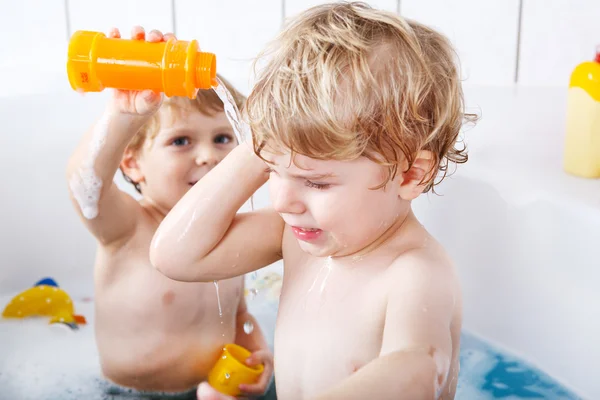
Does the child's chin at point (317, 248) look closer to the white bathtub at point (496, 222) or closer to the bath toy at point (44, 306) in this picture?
the white bathtub at point (496, 222)

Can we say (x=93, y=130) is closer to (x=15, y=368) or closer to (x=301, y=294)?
(x=301, y=294)

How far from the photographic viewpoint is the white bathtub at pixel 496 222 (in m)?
1.19

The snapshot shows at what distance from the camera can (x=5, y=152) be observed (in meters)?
1.58

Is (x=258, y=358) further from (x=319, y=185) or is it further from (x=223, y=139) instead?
(x=319, y=185)

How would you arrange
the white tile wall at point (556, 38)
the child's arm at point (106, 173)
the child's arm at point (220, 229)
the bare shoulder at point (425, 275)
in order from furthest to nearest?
the white tile wall at point (556, 38), the child's arm at point (106, 173), the child's arm at point (220, 229), the bare shoulder at point (425, 275)

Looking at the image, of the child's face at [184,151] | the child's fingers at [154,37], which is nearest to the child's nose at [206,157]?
the child's face at [184,151]

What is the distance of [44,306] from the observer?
1483 millimetres

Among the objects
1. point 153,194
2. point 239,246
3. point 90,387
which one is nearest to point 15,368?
point 90,387

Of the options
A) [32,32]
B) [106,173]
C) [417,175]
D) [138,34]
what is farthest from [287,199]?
[32,32]

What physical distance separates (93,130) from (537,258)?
698mm

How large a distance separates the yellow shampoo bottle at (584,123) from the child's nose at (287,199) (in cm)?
71

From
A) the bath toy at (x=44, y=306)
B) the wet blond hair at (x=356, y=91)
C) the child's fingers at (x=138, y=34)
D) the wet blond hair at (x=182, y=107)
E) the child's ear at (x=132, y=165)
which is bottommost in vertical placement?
the bath toy at (x=44, y=306)

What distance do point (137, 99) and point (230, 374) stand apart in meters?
0.43

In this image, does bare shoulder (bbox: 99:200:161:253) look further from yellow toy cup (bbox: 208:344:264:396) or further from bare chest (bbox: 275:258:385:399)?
bare chest (bbox: 275:258:385:399)
